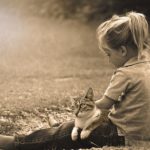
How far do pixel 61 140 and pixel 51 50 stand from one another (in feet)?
13.5

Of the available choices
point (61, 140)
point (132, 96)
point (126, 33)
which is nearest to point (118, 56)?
point (126, 33)

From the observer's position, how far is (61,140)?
336 cm

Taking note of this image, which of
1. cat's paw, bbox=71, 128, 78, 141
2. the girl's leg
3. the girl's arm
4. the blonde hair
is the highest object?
the blonde hair

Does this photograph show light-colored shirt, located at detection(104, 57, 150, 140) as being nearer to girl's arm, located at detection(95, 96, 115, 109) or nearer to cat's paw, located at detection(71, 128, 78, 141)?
girl's arm, located at detection(95, 96, 115, 109)

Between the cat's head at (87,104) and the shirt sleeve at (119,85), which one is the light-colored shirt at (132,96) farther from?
the cat's head at (87,104)

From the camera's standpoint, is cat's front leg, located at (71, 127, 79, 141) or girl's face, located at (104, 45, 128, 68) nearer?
girl's face, located at (104, 45, 128, 68)

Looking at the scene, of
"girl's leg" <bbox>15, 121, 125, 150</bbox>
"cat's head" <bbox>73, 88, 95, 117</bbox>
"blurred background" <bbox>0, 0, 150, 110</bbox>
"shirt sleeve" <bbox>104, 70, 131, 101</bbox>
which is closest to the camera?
"shirt sleeve" <bbox>104, 70, 131, 101</bbox>

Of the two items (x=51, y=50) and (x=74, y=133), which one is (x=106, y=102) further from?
(x=51, y=50)

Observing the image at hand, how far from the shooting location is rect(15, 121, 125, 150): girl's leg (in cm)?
335

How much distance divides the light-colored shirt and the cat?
0.41ft

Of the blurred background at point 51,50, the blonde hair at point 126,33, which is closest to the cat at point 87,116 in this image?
the blonde hair at point 126,33

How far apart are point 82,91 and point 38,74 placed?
37.5 inches

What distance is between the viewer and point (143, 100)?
10.2 ft

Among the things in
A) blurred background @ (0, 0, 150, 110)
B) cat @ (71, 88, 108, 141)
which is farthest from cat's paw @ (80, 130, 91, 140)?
blurred background @ (0, 0, 150, 110)
